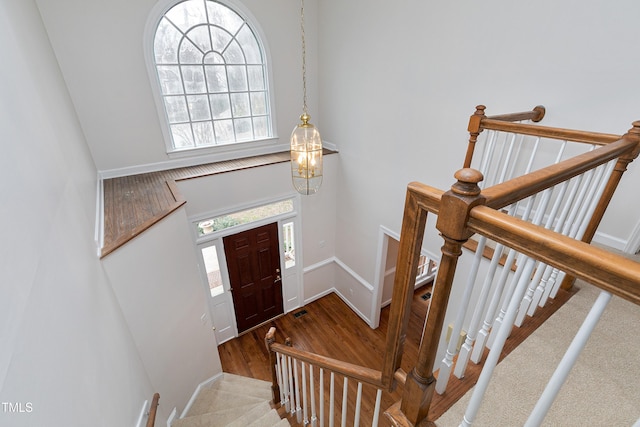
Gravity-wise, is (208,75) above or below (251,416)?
above

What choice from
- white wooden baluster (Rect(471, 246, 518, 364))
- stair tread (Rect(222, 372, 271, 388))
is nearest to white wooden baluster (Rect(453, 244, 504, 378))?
white wooden baluster (Rect(471, 246, 518, 364))

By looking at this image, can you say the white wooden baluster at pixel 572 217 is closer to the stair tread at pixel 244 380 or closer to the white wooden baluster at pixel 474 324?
the white wooden baluster at pixel 474 324

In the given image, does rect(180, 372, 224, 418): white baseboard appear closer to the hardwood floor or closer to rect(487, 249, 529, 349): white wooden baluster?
the hardwood floor

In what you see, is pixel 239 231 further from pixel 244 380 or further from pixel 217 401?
pixel 217 401

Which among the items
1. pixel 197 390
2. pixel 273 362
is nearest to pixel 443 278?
pixel 273 362

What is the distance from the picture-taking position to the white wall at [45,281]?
0.88 m

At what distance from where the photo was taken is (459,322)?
3.08 feet

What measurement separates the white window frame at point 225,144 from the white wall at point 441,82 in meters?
0.92

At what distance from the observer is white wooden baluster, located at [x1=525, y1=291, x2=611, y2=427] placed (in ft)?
1.84

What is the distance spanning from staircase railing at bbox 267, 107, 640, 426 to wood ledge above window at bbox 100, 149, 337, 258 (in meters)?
2.10

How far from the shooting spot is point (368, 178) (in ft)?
14.2

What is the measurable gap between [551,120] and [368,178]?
231 centimetres

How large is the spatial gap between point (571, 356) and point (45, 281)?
168cm

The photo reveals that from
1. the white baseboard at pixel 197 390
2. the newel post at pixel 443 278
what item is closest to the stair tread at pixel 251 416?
the white baseboard at pixel 197 390
